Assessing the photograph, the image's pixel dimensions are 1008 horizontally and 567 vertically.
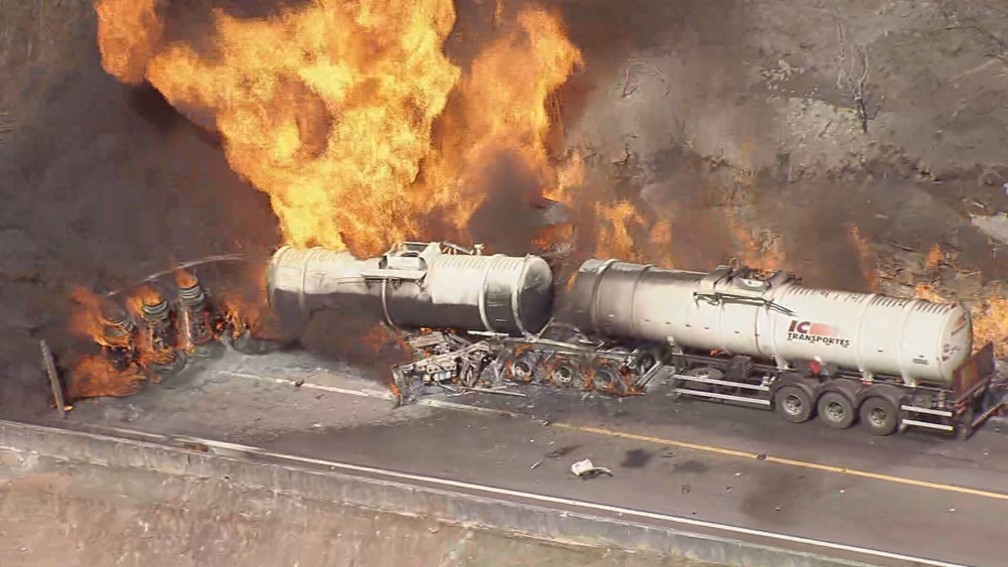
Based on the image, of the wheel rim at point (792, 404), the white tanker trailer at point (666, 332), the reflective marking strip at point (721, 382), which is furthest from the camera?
the reflective marking strip at point (721, 382)

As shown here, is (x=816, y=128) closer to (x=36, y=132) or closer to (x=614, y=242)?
(x=614, y=242)

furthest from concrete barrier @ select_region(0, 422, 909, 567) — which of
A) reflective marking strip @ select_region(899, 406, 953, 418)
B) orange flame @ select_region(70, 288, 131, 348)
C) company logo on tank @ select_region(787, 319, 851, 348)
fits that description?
company logo on tank @ select_region(787, 319, 851, 348)

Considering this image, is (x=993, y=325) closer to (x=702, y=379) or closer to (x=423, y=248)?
(x=702, y=379)

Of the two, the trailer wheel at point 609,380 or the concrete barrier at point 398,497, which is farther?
the trailer wheel at point 609,380

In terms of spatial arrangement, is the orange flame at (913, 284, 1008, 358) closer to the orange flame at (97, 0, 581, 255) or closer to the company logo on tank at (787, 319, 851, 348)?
the company logo on tank at (787, 319, 851, 348)

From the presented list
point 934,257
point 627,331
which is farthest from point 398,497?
point 934,257

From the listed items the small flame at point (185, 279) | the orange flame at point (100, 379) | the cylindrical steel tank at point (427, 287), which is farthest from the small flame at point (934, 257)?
the orange flame at point (100, 379)

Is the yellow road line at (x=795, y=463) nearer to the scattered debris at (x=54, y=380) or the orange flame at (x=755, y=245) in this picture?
the orange flame at (x=755, y=245)

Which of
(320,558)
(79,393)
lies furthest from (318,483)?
(79,393)
